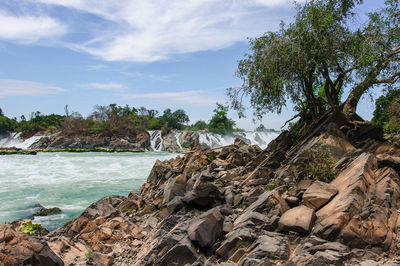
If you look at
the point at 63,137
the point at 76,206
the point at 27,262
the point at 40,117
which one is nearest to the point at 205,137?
the point at 63,137

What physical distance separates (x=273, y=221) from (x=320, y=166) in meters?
2.79

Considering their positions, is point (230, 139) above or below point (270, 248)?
above

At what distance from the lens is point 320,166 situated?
840 cm

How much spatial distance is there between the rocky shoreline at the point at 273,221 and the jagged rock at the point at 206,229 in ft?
0.07

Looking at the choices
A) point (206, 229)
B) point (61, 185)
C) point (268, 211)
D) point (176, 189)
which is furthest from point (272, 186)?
point (61, 185)

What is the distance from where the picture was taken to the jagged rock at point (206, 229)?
6.48 metres

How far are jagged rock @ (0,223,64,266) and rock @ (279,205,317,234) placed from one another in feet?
17.8

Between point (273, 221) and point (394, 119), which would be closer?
point (273, 221)

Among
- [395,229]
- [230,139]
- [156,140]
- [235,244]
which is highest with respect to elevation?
[230,139]

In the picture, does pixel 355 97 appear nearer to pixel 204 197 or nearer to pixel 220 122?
pixel 204 197

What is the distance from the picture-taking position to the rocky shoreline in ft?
18.0

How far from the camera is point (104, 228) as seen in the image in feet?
31.1

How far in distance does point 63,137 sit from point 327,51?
67386 mm

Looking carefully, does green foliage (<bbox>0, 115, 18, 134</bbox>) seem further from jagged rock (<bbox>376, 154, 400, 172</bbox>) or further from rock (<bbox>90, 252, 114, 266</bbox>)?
jagged rock (<bbox>376, 154, 400, 172</bbox>)
